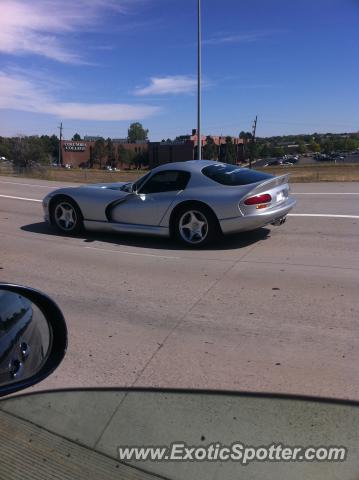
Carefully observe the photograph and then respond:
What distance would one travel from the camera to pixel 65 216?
869cm

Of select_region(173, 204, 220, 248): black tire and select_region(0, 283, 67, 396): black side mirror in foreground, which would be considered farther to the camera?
select_region(173, 204, 220, 248): black tire

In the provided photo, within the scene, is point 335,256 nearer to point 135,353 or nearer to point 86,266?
point 86,266

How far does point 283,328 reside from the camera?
4.21 m

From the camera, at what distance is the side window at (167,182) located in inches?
300

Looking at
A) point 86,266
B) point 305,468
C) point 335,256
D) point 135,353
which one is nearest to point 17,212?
point 86,266

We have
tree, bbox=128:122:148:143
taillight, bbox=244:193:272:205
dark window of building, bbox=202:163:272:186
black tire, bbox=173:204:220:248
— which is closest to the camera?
taillight, bbox=244:193:272:205

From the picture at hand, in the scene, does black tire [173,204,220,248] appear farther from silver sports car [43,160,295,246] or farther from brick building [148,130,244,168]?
brick building [148,130,244,168]

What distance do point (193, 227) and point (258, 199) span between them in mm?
1074

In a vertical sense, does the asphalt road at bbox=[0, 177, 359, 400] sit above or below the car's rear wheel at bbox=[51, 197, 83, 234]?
below

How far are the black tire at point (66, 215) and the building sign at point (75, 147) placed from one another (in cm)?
11535

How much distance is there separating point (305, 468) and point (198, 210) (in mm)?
5181

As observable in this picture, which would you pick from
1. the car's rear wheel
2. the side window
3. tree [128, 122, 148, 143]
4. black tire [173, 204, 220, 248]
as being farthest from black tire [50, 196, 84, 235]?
tree [128, 122, 148, 143]

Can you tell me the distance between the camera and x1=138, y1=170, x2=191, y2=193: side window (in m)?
7.62

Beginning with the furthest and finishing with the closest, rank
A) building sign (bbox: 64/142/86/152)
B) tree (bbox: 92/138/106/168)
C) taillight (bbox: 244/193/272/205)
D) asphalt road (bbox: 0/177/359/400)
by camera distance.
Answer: tree (bbox: 92/138/106/168)
building sign (bbox: 64/142/86/152)
taillight (bbox: 244/193/272/205)
asphalt road (bbox: 0/177/359/400)
